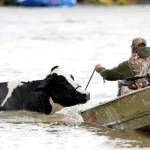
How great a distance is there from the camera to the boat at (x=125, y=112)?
44.3 ft

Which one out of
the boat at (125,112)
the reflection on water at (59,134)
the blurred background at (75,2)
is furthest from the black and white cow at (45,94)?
the blurred background at (75,2)

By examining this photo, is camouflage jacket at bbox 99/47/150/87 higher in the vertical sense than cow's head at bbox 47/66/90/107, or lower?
higher

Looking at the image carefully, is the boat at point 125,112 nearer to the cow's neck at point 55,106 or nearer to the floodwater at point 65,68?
the floodwater at point 65,68

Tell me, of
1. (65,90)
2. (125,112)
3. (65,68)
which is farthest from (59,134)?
(65,68)

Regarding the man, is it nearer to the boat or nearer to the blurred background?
the boat

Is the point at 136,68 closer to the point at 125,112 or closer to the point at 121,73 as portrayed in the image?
the point at 121,73

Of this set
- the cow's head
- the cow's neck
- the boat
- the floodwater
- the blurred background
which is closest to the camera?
the boat

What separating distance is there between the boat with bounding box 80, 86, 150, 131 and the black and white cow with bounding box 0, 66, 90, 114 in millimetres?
1091

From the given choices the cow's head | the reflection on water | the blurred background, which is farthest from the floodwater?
the blurred background

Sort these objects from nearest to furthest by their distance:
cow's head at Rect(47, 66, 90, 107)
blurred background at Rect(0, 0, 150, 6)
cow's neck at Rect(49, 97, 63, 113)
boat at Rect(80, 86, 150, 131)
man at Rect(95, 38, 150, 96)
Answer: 1. boat at Rect(80, 86, 150, 131)
2. man at Rect(95, 38, 150, 96)
3. cow's head at Rect(47, 66, 90, 107)
4. cow's neck at Rect(49, 97, 63, 113)
5. blurred background at Rect(0, 0, 150, 6)

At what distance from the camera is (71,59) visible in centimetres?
2844

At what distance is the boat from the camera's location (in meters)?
13.5

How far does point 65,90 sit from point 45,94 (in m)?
0.36

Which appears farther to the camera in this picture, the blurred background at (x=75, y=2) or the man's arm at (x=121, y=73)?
the blurred background at (x=75, y=2)
